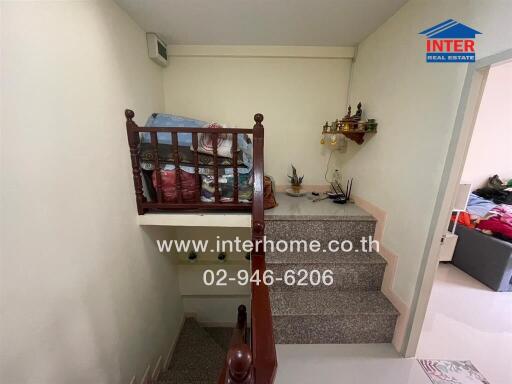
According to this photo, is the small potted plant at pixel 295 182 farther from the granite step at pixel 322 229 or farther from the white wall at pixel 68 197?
the white wall at pixel 68 197

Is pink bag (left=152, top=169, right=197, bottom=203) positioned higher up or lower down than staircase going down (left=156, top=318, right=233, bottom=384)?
higher up

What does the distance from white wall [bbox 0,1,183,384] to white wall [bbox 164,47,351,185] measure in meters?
0.62

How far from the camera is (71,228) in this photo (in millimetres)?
993

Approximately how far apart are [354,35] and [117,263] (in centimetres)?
264

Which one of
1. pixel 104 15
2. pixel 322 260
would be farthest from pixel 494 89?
pixel 104 15

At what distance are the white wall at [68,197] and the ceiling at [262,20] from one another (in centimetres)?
25

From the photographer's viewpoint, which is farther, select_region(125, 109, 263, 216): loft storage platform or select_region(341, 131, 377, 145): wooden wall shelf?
select_region(341, 131, 377, 145): wooden wall shelf

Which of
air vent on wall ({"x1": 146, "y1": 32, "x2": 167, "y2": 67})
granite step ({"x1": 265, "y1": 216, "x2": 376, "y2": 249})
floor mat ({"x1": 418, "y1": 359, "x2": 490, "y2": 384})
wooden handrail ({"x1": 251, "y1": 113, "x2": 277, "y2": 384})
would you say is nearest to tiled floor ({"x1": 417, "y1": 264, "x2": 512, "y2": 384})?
floor mat ({"x1": 418, "y1": 359, "x2": 490, "y2": 384})

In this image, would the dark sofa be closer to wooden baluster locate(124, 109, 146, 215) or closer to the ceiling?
the ceiling

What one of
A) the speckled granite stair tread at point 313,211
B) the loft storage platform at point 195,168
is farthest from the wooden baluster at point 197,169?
the speckled granite stair tread at point 313,211

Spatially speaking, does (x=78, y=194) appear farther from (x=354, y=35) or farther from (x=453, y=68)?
(x=354, y=35)

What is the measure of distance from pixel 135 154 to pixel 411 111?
73.4 inches

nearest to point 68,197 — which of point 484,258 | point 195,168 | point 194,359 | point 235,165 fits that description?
point 195,168

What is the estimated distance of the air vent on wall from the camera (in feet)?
5.77
